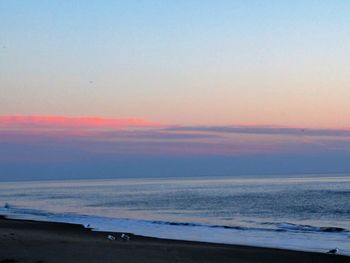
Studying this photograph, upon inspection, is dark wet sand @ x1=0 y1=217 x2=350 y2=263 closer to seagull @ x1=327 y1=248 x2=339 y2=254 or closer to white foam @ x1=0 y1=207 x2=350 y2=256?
seagull @ x1=327 y1=248 x2=339 y2=254

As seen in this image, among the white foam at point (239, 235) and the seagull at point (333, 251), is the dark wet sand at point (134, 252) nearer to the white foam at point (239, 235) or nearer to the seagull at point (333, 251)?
the seagull at point (333, 251)

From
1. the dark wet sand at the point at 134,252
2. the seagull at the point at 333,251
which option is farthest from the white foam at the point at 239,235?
the dark wet sand at the point at 134,252

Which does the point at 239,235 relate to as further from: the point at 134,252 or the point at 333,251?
the point at 134,252

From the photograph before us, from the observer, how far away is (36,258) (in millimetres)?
15852

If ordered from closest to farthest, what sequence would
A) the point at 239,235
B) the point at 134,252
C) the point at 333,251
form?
the point at 134,252 < the point at 333,251 < the point at 239,235

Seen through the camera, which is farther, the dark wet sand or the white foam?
the white foam

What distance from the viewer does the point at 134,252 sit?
730 inches

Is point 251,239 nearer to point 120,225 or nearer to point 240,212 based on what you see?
point 120,225

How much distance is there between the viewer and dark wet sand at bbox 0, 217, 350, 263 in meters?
16.6

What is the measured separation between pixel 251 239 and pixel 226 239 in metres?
1.05

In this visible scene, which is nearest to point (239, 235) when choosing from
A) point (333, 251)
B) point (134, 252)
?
point (333, 251)

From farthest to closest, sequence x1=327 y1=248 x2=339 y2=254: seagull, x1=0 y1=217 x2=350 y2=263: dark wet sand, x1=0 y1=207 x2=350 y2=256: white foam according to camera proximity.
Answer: x1=0 y1=207 x2=350 y2=256: white foam → x1=327 y1=248 x2=339 y2=254: seagull → x1=0 y1=217 x2=350 y2=263: dark wet sand

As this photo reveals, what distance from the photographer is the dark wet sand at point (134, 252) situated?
655 inches

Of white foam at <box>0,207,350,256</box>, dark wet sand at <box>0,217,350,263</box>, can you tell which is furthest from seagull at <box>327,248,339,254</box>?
dark wet sand at <box>0,217,350,263</box>
